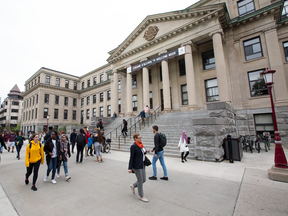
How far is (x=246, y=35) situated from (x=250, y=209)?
17.8 metres

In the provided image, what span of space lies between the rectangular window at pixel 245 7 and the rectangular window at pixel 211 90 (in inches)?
304

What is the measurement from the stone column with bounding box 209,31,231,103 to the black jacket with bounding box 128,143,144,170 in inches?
506

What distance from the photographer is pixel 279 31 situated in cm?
1470

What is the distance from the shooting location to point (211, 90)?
17.6 m

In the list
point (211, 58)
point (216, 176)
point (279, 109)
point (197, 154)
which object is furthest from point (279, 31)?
point (216, 176)

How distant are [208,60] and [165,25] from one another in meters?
7.15

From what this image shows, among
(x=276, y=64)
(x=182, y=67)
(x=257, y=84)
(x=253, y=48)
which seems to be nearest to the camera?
(x=276, y=64)

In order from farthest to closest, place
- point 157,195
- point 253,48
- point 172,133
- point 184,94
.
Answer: point 184,94 < point 253,48 < point 172,133 < point 157,195

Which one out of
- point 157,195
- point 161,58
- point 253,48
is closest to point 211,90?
point 253,48

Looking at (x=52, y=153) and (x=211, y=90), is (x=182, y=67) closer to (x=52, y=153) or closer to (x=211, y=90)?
(x=211, y=90)

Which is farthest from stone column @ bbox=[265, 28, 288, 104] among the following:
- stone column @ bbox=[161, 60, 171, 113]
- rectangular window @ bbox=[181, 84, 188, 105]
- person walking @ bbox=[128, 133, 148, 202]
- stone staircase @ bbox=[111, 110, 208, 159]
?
person walking @ bbox=[128, 133, 148, 202]

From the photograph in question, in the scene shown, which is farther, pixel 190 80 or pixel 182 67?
pixel 182 67

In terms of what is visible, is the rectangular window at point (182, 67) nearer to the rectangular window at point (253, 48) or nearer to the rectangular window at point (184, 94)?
the rectangular window at point (184, 94)

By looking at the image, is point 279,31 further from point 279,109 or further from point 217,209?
point 217,209
